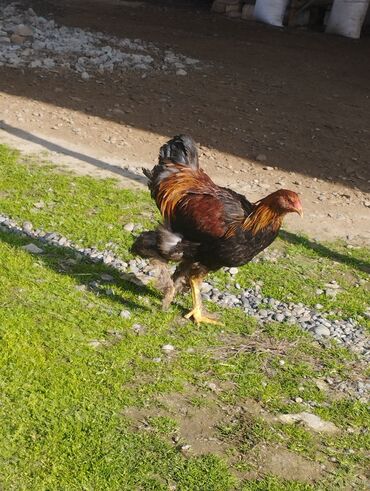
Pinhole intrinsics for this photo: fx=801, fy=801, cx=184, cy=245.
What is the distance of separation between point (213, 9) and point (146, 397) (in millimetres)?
13805

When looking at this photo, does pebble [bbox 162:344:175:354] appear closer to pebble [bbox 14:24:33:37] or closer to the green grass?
the green grass

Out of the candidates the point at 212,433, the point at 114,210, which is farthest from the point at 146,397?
the point at 114,210

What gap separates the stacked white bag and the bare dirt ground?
3.15ft

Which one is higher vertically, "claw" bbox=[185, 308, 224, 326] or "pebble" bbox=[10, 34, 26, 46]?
"pebble" bbox=[10, 34, 26, 46]

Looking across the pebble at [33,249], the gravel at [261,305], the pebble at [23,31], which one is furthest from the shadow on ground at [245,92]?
the pebble at [33,249]

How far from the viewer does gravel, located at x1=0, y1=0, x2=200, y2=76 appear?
1272cm

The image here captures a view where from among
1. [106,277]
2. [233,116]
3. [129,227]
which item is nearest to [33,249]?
[106,277]

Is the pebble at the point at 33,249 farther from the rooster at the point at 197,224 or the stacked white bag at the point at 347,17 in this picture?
the stacked white bag at the point at 347,17

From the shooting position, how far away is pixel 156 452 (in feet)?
15.5

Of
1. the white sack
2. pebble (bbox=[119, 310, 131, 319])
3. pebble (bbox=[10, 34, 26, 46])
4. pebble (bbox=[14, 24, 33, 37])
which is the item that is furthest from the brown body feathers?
the white sack

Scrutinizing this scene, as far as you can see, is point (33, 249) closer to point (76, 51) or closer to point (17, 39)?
point (76, 51)

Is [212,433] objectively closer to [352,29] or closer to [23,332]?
[23,332]

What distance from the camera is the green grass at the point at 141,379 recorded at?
4.60 meters

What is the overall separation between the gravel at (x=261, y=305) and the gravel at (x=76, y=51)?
5.83 m
